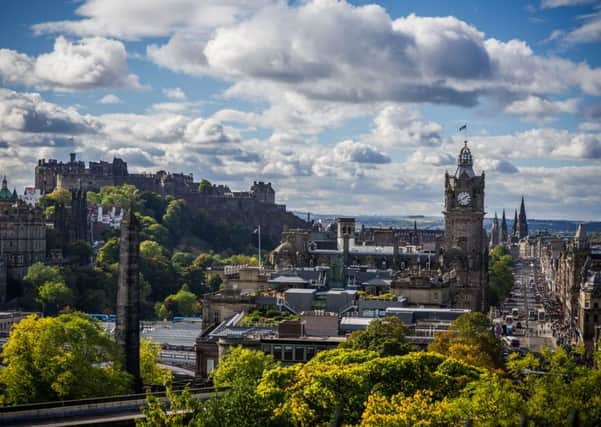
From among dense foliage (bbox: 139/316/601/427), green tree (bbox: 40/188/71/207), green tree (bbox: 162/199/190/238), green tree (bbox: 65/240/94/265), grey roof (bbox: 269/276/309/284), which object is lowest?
dense foliage (bbox: 139/316/601/427)

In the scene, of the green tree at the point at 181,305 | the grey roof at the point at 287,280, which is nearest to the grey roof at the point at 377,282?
the grey roof at the point at 287,280

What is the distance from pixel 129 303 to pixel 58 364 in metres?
6.84

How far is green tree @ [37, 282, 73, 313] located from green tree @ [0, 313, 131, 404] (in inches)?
2406

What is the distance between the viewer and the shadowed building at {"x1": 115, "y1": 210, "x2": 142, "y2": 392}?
52.9 metres

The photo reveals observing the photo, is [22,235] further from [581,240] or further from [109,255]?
[581,240]

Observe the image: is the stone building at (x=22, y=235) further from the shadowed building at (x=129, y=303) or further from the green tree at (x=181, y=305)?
the shadowed building at (x=129, y=303)

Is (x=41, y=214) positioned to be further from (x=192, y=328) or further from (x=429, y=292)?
(x=429, y=292)

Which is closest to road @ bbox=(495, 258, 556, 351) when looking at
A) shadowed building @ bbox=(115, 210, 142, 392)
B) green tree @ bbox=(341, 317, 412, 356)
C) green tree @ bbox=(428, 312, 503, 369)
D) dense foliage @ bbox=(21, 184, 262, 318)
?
green tree @ bbox=(428, 312, 503, 369)

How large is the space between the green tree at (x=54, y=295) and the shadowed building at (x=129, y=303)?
58.8 meters

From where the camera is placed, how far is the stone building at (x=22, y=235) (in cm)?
12667

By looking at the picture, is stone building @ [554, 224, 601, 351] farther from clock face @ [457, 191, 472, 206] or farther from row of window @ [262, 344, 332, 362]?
row of window @ [262, 344, 332, 362]

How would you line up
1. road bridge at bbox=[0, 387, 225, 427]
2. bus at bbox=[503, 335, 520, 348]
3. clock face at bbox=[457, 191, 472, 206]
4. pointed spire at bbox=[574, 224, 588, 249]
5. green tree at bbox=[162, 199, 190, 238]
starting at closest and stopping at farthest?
road bridge at bbox=[0, 387, 225, 427] → bus at bbox=[503, 335, 520, 348] → clock face at bbox=[457, 191, 472, 206] → pointed spire at bbox=[574, 224, 588, 249] → green tree at bbox=[162, 199, 190, 238]

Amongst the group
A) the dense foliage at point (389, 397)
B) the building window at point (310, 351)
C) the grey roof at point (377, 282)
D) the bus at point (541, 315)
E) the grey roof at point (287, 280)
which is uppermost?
the grey roof at point (287, 280)

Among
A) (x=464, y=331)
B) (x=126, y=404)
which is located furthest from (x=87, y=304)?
(x=126, y=404)
